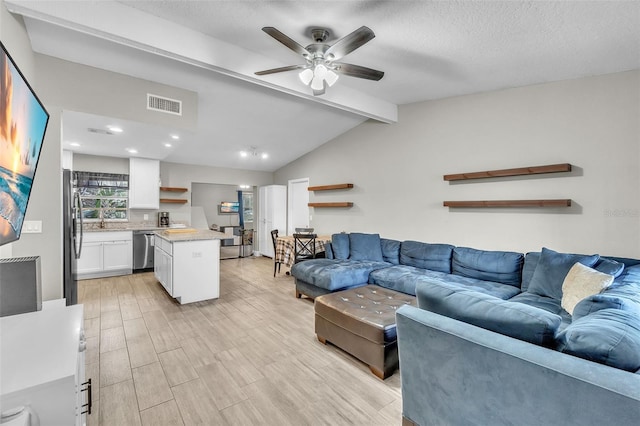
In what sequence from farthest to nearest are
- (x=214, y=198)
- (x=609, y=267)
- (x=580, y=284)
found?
(x=214, y=198) < (x=609, y=267) < (x=580, y=284)

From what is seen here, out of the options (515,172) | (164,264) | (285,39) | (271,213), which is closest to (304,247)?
(164,264)

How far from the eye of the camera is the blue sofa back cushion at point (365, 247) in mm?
4395

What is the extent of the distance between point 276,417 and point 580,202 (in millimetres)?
3510

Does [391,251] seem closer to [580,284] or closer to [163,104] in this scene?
[580,284]

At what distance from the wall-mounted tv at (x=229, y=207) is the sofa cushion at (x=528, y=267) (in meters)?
8.37

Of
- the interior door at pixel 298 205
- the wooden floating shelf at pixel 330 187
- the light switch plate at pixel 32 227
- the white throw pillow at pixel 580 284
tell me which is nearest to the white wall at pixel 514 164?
the wooden floating shelf at pixel 330 187

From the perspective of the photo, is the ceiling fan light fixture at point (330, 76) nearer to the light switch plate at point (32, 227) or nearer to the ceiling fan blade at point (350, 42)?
the ceiling fan blade at point (350, 42)

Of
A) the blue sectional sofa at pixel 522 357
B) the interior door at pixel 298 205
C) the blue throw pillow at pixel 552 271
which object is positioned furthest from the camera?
the interior door at pixel 298 205

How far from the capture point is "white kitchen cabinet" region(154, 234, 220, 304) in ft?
12.0

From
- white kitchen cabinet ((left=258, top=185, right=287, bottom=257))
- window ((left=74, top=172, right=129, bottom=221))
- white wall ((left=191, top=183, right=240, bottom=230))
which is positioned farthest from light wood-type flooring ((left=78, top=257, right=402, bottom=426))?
white wall ((left=191, top=183, right=240, bottom=230))

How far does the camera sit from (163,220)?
6.07 meters

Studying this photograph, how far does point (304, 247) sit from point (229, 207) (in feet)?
17.7

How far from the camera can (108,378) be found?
7.01ft

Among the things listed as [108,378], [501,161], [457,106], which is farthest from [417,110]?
[108,378]
